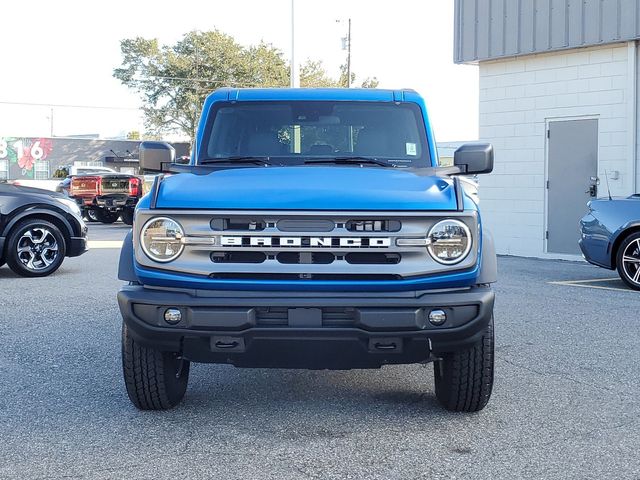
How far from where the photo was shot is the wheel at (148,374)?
479cm

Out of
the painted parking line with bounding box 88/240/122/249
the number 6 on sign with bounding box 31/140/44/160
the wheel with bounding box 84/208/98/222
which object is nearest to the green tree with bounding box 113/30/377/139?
the number 6 on sign with bounding box 31/140/44/160

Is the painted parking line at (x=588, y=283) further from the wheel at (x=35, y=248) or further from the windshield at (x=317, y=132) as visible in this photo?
the wheel at (x=35, y=248)

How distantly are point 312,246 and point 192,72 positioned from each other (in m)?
57.8

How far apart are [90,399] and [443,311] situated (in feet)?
7.57

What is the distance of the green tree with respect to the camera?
59.4 meters

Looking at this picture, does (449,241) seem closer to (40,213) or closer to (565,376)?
(565,376)

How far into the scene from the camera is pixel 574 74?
1582 centimetres

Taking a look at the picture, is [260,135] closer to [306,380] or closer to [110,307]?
[306,380]

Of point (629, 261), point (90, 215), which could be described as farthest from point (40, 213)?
point (90, 215)

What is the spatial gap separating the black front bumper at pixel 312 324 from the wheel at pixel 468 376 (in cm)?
26

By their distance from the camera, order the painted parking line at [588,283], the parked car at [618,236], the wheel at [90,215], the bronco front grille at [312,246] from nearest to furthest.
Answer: the bronco front grille at [312,246] < the parked car at [618,236] < the painted parking line at [588,283] < the wheel at [90,215]

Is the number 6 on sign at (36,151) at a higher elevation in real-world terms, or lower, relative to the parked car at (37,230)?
higher

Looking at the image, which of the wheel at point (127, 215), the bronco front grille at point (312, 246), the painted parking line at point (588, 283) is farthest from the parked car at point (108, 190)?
the bronco front grille at point (312, 246)

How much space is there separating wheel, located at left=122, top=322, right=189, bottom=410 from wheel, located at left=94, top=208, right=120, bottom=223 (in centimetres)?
→ 2269
